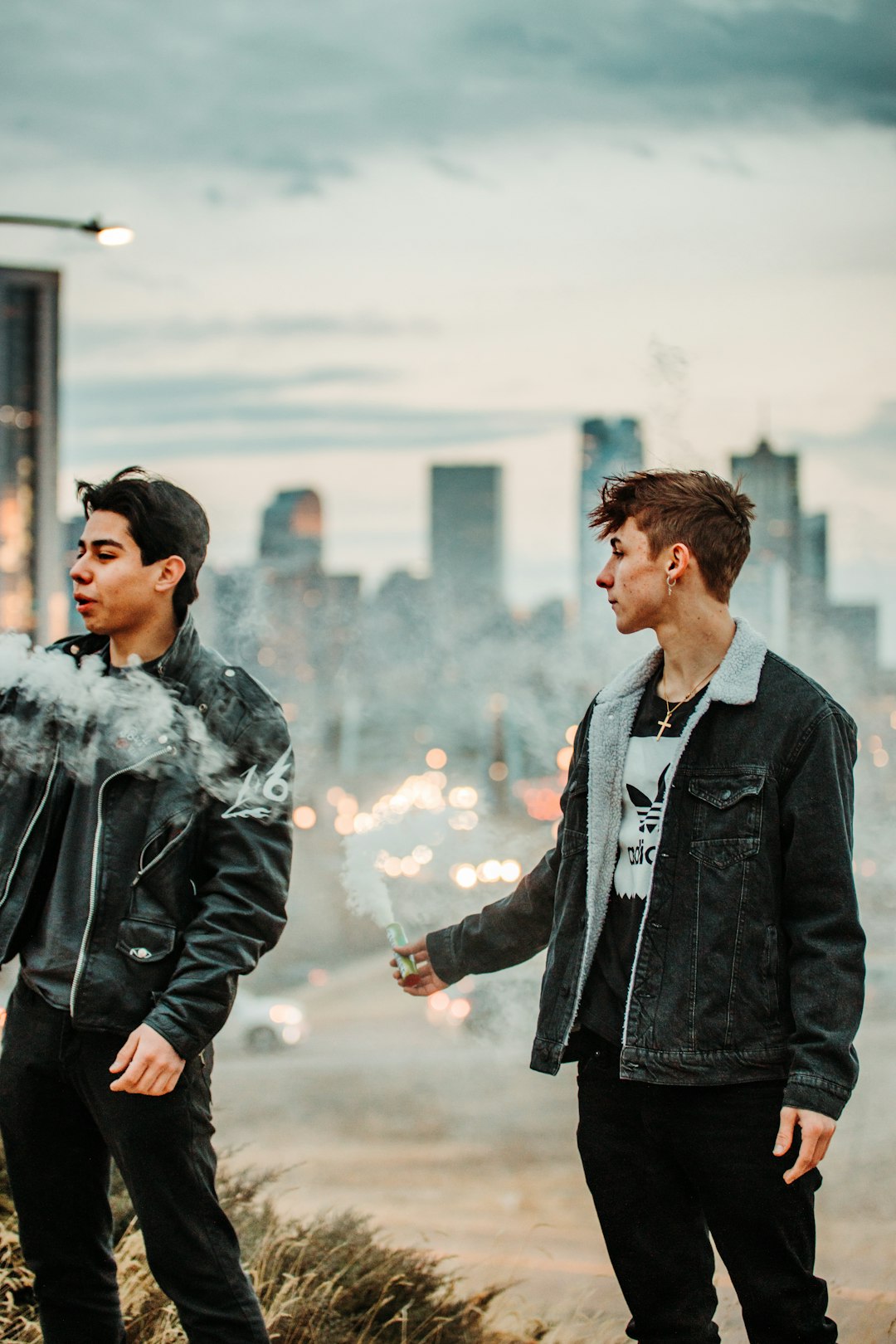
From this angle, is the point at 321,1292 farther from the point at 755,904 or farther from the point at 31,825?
the point at 755,904

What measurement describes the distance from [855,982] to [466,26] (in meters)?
4.08

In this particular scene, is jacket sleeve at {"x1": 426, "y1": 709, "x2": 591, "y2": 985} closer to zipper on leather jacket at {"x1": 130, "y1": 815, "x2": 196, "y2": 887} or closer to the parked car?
zipper on leather jacket at {"x1": 130, "y1": 815, "x2": 196, "y2": 887}

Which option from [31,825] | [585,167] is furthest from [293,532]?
[31,825]

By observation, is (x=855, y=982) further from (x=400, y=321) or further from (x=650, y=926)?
(x=400, y=321)

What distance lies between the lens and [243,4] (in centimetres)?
454

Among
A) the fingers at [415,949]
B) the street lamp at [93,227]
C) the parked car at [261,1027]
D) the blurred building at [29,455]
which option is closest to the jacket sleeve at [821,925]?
the fingers at [415,949]

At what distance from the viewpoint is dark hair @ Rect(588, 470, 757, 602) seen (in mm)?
1776

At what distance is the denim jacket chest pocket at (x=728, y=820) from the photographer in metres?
1.66

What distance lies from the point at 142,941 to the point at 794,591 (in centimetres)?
456

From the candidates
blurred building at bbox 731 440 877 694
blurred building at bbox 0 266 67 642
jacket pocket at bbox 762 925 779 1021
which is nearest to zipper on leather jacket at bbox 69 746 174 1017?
jacket pocket at bbox 762 925 779 1021

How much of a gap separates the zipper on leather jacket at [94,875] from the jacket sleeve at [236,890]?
121 millimetres

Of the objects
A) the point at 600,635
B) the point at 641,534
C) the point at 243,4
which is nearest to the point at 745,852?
the point at 641,534

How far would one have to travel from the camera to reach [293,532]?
30188 millimetres

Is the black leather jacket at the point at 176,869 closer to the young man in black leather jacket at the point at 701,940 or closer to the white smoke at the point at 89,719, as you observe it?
the white smoke at the point at 89,719
